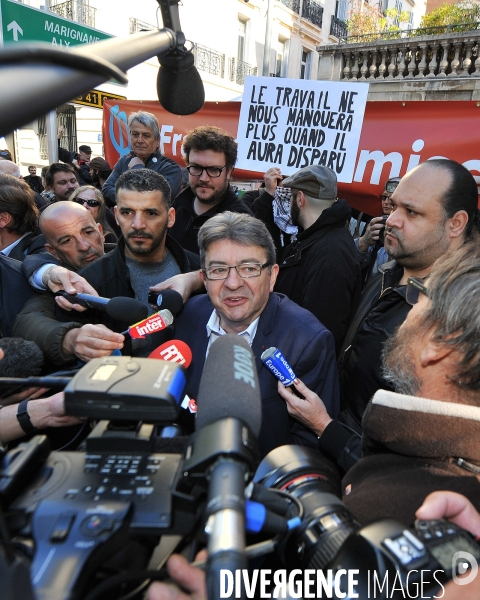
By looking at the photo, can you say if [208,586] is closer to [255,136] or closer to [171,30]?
[171,30]

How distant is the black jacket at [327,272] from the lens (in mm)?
2613

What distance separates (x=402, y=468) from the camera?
1.00 meters

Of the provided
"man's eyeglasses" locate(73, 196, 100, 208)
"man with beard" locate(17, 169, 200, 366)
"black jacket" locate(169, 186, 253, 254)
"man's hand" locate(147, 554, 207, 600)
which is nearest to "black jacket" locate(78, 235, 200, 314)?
"man with beard" locate(17, 169, 200, 366)

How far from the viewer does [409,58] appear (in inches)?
385

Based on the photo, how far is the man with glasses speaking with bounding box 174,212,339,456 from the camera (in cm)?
185

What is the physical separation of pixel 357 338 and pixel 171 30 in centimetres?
146

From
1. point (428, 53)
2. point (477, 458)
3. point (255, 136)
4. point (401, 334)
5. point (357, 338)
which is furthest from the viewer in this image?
point (428, 53)

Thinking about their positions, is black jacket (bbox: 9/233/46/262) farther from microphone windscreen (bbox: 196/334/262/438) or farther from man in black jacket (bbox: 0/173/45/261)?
microphone windscreen (bbox: 196/334/262/438)

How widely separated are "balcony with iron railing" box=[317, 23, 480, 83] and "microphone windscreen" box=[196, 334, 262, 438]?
Answer: 398 inches

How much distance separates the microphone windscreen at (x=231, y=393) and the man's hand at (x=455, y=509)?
335 mm

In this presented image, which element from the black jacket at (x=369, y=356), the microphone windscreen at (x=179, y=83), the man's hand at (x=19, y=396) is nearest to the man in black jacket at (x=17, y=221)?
the man's hand at (x=19, y=396)

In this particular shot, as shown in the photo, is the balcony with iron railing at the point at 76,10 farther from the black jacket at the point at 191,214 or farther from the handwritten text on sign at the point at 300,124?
the black jacket at the point at 191,214

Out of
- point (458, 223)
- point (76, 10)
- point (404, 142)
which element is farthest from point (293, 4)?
point (458, 223)

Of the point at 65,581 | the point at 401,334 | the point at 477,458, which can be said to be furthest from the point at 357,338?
the point at 65,581
